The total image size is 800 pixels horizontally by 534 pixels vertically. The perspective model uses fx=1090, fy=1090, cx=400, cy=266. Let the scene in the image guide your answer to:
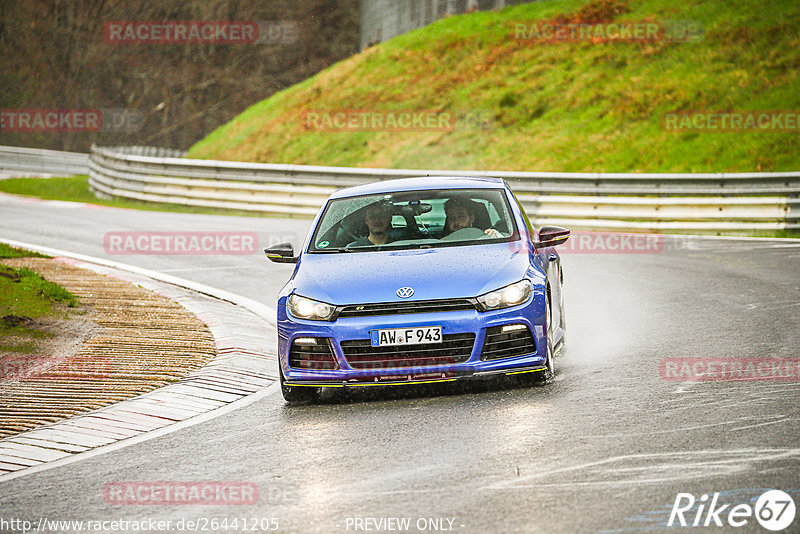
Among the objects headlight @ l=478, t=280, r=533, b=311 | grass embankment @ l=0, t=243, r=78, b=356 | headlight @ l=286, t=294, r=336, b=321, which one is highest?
headlight @ l=478, t=280, r=533, b=311

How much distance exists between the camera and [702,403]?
7004mm

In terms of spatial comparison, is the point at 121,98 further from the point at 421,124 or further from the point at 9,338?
the point at 9,338

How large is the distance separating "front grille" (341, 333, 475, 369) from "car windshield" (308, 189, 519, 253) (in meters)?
1.19

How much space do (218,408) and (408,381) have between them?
1413 mm

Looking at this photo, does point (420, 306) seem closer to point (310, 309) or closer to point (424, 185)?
point (310, 309)

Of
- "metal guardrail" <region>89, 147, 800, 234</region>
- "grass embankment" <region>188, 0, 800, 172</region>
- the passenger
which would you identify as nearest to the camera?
the passenger

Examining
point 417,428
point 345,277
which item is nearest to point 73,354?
point 345,277

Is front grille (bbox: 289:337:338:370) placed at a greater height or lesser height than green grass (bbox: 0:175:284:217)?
lesser

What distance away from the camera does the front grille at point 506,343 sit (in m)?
7.38

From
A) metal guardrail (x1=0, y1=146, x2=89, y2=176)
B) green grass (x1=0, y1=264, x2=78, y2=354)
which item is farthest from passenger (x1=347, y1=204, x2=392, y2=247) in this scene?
metal guardrail (x1=0, y1=146, x2=89, y2=176)

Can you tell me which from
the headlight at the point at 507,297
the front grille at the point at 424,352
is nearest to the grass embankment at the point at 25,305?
the front grille at the point at 424,352

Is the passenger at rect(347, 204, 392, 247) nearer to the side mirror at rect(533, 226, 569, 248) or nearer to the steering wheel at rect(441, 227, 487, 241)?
the steering wheel at rect(441, 227, 487, 241)

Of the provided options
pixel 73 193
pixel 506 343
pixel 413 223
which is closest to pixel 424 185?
pixel 413 223

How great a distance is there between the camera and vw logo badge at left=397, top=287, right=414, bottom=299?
7.42 meters
